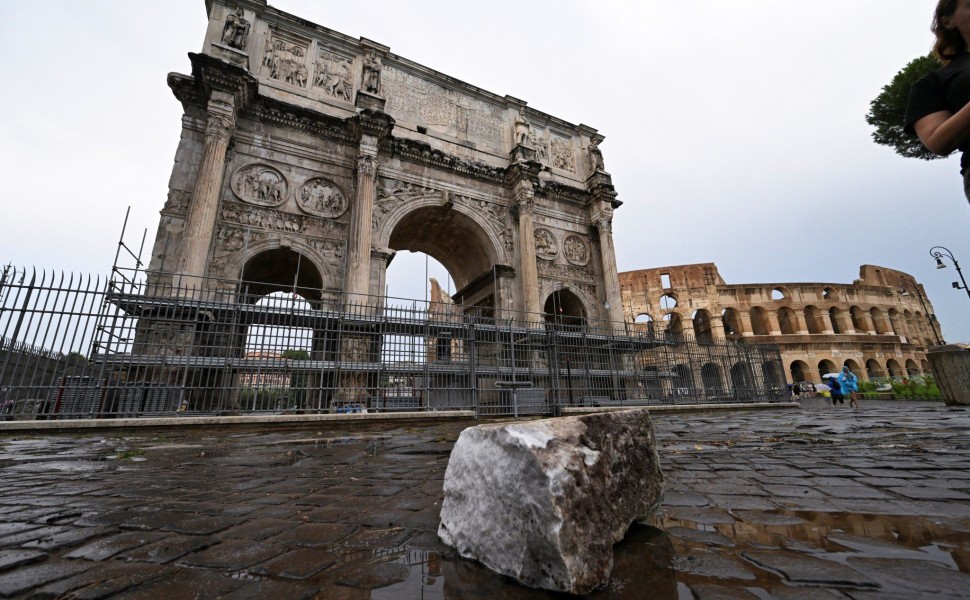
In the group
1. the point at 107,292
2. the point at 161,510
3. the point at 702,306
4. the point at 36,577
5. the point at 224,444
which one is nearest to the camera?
the point at 36,577

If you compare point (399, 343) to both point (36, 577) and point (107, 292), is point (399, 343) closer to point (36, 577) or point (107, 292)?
point (107, 292)

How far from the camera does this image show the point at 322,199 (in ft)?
A: 38.0

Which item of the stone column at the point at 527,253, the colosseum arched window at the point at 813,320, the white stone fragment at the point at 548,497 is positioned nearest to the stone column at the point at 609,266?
the stone column at the point at 527,253

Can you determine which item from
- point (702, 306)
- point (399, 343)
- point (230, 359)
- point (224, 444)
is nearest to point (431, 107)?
point (399, 343)

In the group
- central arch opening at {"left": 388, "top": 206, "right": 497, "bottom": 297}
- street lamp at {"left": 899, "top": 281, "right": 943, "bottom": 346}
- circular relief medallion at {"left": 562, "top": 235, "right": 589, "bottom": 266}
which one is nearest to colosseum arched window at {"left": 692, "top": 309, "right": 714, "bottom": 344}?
street lamp at {"left": 899, "top": 281, "right": 943, "bottom": 346}

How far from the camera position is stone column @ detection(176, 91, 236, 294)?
8766mm

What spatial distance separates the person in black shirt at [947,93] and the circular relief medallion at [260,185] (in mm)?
12108

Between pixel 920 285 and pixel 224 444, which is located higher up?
pixel 920 285

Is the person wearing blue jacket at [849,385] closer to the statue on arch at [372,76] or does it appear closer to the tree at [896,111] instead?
the tree at [896,111]

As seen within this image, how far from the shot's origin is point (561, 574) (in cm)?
95

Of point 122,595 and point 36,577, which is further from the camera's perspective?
point 36,577

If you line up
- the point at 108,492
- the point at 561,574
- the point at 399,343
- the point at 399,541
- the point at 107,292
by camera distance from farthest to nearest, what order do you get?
the point at 399,343 → the point at 107,292 → the point at 108,492 → the point at 399,541 → the point at 561,574

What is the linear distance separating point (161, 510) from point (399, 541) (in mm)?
1214

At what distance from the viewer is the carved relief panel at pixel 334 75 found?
1259 cm
